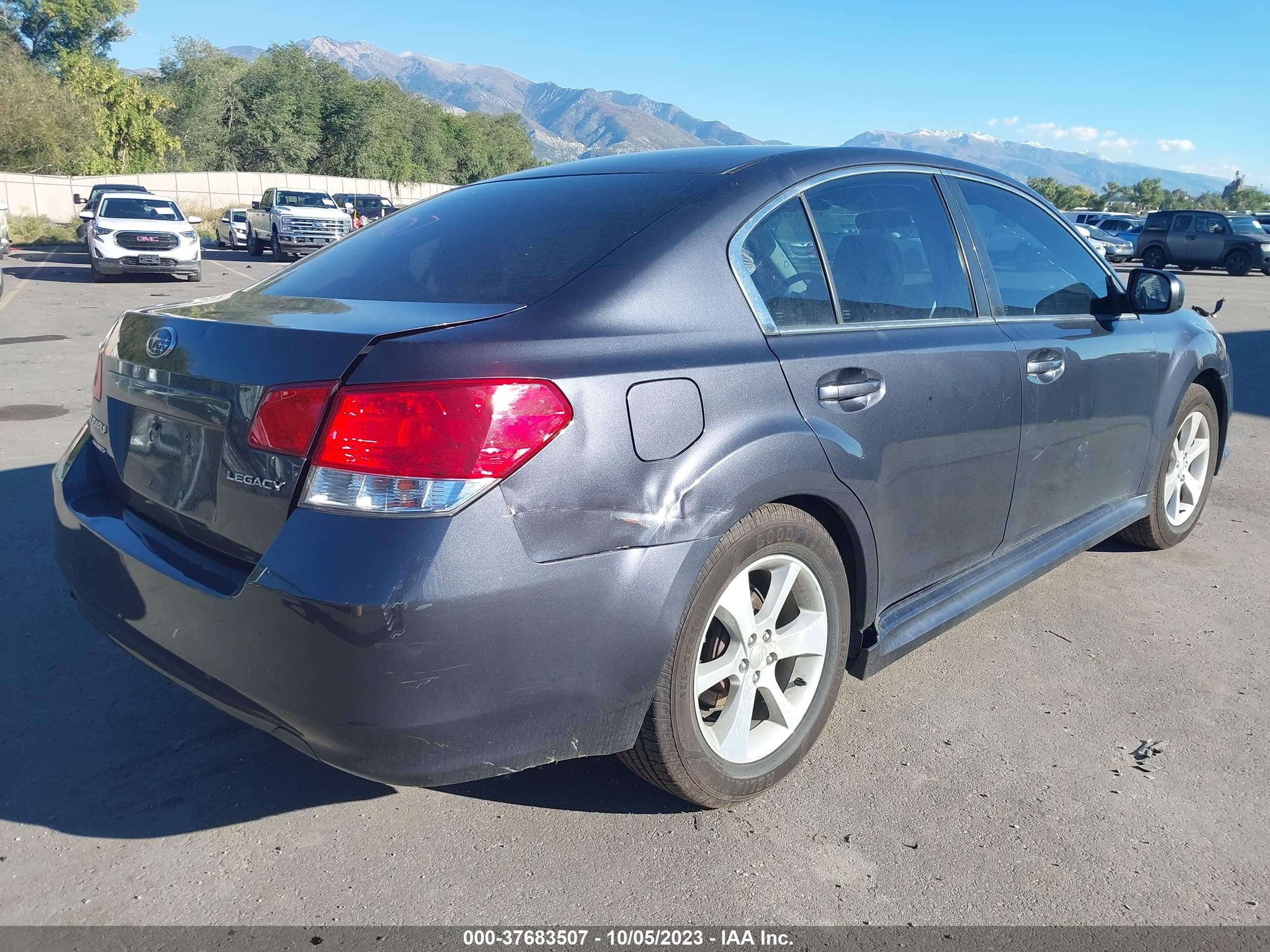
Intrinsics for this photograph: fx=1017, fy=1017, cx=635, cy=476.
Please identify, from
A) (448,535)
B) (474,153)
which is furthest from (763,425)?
(474,153)

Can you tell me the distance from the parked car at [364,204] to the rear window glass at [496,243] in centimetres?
3158

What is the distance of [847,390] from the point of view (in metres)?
2.73

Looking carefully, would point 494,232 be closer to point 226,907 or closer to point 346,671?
point 346,671

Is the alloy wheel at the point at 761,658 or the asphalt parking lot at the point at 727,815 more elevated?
the alloy wheel at the point at 761,658

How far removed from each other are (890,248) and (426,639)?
76.7 inches

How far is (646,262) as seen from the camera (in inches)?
98.7

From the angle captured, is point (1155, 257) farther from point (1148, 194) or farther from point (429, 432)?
point (1148, 194)

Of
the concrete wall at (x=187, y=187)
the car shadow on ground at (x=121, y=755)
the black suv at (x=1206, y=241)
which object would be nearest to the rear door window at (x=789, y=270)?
the car shadow on ground at (x=121, y=755)

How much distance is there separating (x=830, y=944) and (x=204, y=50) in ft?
241

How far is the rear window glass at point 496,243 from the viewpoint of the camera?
258cm

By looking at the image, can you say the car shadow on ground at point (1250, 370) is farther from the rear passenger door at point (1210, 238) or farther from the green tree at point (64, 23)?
the green tree at point (64, 23)

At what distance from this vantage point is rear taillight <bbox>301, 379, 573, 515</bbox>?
2062 millimetres


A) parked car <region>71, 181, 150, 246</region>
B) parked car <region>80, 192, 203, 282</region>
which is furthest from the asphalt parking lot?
parked car <region>71, 181, 150, 246</region>

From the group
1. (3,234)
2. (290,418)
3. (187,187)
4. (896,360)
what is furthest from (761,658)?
(187,187)
